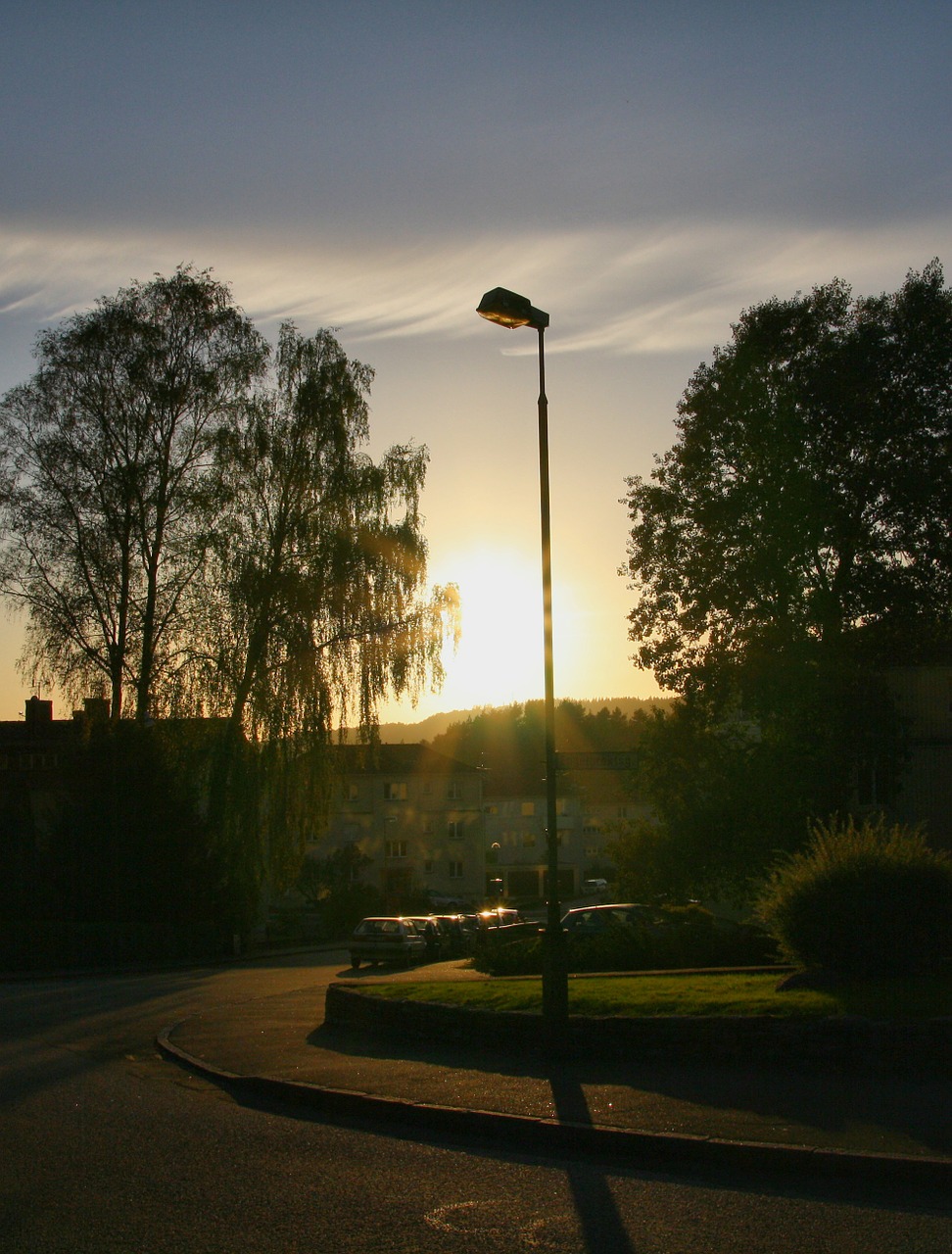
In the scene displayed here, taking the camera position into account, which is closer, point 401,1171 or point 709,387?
point 401,1171

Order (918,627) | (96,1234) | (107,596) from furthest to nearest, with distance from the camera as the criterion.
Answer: (107,596) < (918,627) < (96,1234)

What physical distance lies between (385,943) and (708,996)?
70.4 feet

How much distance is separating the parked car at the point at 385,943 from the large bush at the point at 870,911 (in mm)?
20429

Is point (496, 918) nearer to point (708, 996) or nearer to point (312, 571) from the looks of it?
point (312, 571)

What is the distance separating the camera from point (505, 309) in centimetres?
1313

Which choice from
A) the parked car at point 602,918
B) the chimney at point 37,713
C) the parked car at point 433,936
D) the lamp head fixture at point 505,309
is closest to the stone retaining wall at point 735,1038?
Answer: the lamp head fixture at point 505,309

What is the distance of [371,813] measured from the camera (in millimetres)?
73625

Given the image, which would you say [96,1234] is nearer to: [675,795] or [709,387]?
[675,795]

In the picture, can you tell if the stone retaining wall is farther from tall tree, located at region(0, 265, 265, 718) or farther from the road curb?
tall tree, located at region(0, 265, 265, 718)

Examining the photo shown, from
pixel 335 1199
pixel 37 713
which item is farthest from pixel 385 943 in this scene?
pixel 37 713

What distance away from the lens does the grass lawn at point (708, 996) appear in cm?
1168

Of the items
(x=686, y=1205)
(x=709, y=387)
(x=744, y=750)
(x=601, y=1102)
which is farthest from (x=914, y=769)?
(x=686, y=1205)

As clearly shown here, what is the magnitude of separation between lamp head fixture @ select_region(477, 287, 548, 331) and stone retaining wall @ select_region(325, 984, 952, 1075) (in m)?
7.47

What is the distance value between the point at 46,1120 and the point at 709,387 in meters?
28.9
